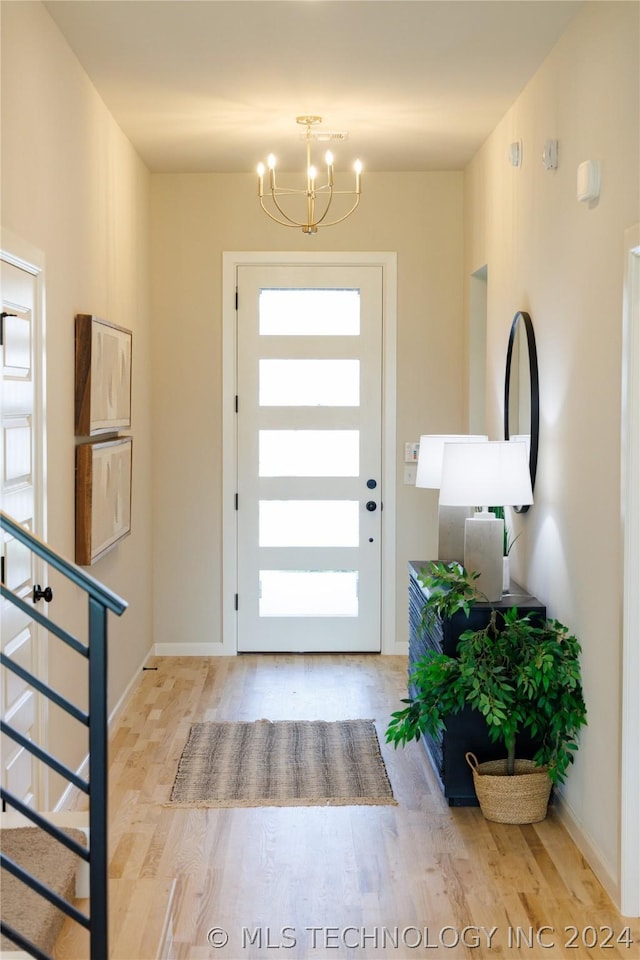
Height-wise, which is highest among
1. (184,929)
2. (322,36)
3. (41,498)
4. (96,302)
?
(322,36)

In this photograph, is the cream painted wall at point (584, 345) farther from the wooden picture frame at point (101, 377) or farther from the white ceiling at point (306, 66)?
the wooden picture frame at point (101, 377)

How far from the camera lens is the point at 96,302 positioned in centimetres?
434

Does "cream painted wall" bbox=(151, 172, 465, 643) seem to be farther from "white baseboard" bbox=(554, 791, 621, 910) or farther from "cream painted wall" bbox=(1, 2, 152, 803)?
"white baseboard" bbox=(554, 791, 621, 910)

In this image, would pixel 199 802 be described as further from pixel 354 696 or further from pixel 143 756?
pixel 354 696

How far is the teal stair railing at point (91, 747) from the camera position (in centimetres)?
179

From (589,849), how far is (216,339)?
3614 mm

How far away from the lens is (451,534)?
439 centimetres

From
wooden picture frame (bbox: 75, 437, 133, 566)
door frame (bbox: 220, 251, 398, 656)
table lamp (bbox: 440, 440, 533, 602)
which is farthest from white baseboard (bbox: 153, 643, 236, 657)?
table lamp (bbox: 440, 440, 533, 602)

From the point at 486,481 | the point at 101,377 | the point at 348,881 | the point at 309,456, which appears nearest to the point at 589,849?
the point at 348,881

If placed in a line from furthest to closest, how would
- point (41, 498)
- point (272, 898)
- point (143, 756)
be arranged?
point (143, 756) → point (41, 498) → point (272, 898)

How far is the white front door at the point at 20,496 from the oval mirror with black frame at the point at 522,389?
1879mm

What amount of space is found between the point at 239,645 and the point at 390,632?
90 centimetres

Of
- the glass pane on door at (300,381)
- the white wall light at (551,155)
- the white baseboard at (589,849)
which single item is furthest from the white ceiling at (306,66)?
the white baseboard at (589,849)

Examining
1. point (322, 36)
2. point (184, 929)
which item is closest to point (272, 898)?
point (184, 929)
